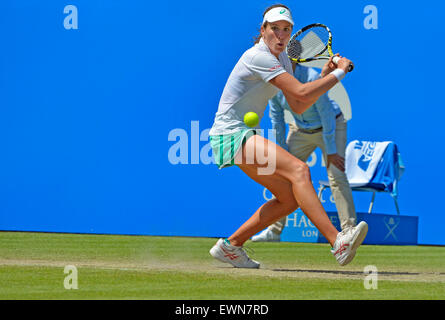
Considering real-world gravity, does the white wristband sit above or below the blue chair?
below

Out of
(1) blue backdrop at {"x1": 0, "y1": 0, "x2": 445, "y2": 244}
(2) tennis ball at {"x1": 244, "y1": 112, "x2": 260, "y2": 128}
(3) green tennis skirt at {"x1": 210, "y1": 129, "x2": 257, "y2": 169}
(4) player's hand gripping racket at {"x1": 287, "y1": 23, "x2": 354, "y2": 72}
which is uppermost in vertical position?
(1) blue backdrop at {"x1": 0, "y1": 0, "x2": 445, "y2": 244}

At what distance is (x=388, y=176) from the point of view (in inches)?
287

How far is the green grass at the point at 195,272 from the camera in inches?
132

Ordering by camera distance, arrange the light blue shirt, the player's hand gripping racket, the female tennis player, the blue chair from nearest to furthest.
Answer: the female tennis player, the player's hand gripping racket, the light blue shirt, the blue chair

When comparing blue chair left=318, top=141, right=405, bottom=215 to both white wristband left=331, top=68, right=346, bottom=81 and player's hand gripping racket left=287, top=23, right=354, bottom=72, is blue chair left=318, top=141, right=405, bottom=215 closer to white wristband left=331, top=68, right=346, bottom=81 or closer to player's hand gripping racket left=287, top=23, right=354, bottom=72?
player's hand gripping racket left=287, top=23, right=354, bottom=72

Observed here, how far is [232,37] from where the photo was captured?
7.75 meters

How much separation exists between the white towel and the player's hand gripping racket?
7.96 ft

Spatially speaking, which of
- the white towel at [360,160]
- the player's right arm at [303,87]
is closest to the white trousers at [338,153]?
the white towel at [360,160]

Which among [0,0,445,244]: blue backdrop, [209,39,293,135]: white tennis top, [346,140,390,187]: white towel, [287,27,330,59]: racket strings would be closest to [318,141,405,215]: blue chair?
[346,140,390,187]: white towel

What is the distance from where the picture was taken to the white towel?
24.5 ft

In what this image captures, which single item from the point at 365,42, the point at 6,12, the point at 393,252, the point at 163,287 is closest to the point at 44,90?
the point at 6,12

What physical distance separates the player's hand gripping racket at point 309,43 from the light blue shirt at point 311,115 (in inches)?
31.9

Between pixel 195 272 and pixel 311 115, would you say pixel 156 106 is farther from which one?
pixel 195 272
